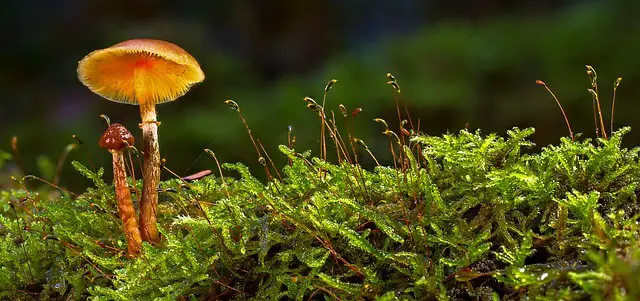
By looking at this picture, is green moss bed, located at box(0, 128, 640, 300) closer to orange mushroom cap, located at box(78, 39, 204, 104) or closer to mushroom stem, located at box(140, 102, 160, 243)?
mushroom stem, located at box(140, 102, 160, 243)

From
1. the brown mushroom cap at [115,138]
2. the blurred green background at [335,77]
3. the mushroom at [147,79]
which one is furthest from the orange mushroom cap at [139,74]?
the blurred green background at [335,77]

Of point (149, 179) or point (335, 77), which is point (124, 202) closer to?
point (149, 179)

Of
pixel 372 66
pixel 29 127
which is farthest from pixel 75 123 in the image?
pixel 372 66

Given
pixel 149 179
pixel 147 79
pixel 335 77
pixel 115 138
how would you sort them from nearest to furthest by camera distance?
pixel 115 138 < pixel 149 179 < pixel 147 79 < pixel 335 77

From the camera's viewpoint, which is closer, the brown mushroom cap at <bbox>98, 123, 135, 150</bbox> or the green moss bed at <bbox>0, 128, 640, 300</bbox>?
the green moss bed at <bbox>0, 128, 640, 300</bbox>

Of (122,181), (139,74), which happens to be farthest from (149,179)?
(139,74)

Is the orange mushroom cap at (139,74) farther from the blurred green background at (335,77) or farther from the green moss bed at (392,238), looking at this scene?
the blurred green background at (335,77)

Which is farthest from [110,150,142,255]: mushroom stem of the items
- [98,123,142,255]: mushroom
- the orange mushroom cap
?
the orange mushroom cap
